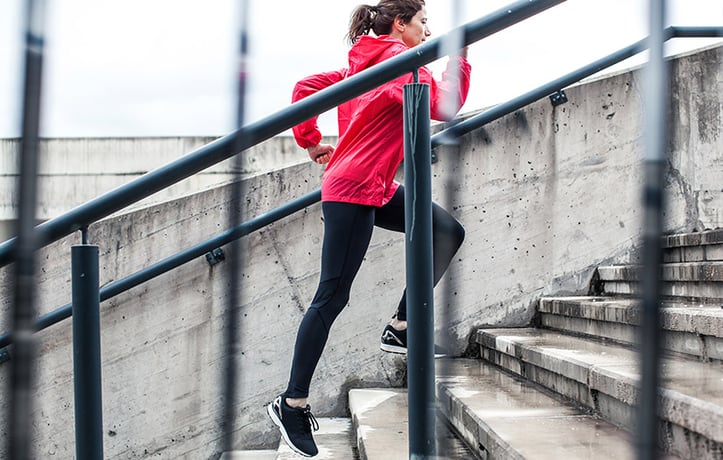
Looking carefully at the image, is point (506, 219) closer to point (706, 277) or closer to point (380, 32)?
point (706, 277)

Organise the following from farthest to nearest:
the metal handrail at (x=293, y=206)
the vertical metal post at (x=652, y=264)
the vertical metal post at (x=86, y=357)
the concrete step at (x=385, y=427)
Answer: the metal handrail at (x=293, y=206), the concrete step at (x=385, y=427), the vertical metal post at (x=86, y=357), the vertical metal post at (x=652, y=264)

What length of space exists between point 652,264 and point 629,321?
156cm

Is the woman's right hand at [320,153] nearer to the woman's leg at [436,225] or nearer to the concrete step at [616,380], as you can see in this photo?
the woman's leg at [436,225]

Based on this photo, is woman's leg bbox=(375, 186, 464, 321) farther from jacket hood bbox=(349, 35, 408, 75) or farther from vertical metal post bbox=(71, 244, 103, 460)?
vertical metal post bbox=(71, 244, 103, 460)

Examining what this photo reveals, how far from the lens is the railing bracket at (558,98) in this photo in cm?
288

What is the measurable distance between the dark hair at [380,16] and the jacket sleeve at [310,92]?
118 millimetres

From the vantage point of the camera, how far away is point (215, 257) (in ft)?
9.20

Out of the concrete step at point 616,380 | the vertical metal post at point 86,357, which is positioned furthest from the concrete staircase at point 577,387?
the vertical metal post at point 86,357

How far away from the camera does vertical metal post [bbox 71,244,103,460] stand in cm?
143

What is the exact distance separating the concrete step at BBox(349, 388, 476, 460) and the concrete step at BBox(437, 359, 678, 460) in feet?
0.26

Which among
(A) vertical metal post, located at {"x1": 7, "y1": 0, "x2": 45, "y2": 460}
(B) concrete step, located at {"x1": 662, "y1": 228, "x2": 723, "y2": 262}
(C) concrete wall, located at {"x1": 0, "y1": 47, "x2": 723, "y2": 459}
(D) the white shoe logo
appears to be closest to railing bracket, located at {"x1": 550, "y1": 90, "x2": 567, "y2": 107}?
(C) concrete wall, located at {"x1": 0, "y1": 47, "x2": 723, "y2": 459}

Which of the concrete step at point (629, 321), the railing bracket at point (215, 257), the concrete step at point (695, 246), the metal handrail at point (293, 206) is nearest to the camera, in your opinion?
the concrete step at point (629, 321)

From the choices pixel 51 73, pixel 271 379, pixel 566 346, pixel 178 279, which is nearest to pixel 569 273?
pixel 566 346

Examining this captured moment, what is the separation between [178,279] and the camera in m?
2.83
